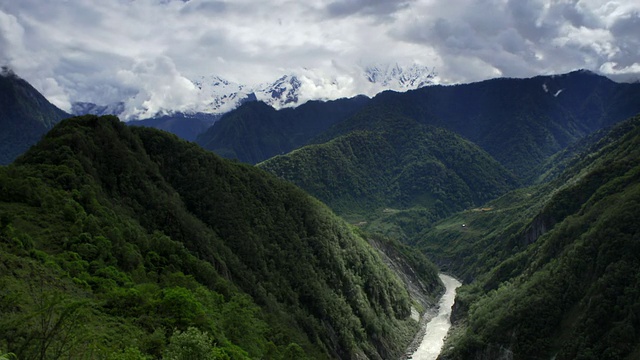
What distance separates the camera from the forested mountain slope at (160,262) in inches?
2406

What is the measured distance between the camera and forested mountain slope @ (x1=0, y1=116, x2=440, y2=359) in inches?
2406

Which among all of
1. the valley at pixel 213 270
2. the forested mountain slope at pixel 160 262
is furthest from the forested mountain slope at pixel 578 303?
the forested mountain slope at pixel 160 262

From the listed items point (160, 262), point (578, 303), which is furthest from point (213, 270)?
point (578, 303)

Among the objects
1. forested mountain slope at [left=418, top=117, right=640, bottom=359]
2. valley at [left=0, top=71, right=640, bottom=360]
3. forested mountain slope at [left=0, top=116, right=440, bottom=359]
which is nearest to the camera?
forested mountain slope at [left=0, top=116, right=440, bottom=359]

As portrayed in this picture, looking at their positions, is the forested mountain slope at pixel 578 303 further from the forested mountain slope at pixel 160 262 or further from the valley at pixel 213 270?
the forested mountain slope at pixel 160 262

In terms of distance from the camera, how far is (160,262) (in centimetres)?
10881

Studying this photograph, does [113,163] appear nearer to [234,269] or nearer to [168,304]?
[234,269]

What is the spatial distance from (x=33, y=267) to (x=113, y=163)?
59236 mm

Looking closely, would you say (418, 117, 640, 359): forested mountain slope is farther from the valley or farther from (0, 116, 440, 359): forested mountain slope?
(0, 116, 440, 359): forested mountain slope

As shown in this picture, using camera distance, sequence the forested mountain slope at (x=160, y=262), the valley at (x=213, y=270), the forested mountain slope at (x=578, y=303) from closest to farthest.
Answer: the forested mountain slope at (x=160, y=262)
the valley at (x=213, y=270)
the forested mountain slope at (x=578, y=303)

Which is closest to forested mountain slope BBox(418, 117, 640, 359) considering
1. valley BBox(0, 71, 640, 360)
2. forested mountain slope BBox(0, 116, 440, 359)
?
valley BBox(0, 71, 640, 360)

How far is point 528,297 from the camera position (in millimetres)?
165500

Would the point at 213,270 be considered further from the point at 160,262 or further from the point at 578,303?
the point at 578,303

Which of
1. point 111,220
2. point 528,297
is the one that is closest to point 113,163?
point 111,220
